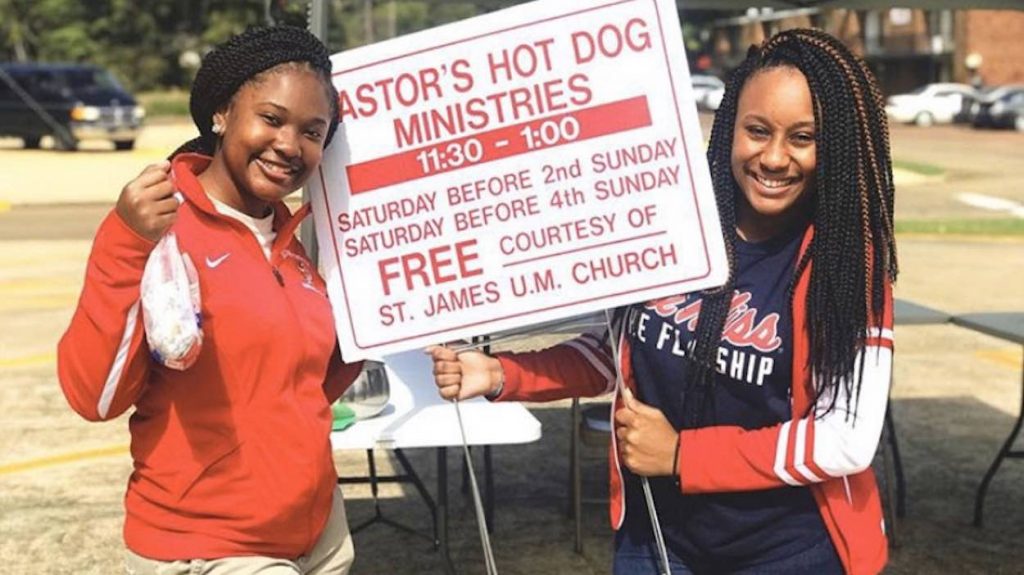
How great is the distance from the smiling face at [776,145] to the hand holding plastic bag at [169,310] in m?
0.96

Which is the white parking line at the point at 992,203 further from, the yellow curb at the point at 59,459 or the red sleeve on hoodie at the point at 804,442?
the red sleeve on hoodie at the point at 804,442

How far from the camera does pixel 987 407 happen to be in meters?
7.58

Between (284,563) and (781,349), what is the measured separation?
3.12 feet

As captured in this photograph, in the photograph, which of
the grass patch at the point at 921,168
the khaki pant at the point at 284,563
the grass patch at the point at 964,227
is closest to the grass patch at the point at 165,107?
the grass patch at the point at 921,168

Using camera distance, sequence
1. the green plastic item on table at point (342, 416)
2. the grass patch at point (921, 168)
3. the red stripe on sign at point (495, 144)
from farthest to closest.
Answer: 1. the grass patch at point (921, 168)
2. the green plastic item on table at point (342, 416)
3. the red stripe on sign at point (495, 144)

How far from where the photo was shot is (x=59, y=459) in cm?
644

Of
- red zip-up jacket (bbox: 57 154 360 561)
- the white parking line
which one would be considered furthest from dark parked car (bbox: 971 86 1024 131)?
red zip-up jacket (bbox: 57 154 360 561)

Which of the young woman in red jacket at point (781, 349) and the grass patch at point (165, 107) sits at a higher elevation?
the grass patch at point (165, 107)

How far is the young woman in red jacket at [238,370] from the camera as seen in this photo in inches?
87.0

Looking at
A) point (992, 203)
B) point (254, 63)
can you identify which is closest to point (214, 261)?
point (254, 63)

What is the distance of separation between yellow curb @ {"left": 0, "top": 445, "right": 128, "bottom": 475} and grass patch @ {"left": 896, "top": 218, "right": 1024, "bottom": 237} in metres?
11.7

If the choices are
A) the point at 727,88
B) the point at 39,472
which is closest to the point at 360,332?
the point at 727,88

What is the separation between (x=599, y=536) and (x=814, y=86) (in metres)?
3.45

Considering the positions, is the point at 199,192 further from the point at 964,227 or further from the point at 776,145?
the point at 964,227
